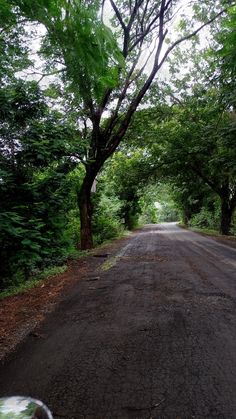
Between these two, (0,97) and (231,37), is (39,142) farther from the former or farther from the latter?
(231,37)

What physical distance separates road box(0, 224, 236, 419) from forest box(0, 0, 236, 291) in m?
2.12

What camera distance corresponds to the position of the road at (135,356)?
8.60ft

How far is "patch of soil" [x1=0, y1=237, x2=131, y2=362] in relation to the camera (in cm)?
439

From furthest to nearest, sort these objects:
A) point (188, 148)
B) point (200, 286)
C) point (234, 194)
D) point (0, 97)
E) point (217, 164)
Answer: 1. point (234, 194)
2. point (188, 148)
3. point (217, 164)
4. point (0, 97)
5. point (200, 286)

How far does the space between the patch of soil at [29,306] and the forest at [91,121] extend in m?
0.72

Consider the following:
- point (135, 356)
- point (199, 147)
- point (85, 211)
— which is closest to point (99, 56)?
point (135, 356)

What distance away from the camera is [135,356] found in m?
3.41

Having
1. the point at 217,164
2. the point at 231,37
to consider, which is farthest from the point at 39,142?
the point at 217,164

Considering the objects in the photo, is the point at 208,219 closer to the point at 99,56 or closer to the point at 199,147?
the point at 199,147

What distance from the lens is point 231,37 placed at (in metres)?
3.60

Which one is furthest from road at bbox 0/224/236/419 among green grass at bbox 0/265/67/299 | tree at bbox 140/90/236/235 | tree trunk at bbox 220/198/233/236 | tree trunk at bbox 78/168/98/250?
tree trunk at bbox 220/198/233/236

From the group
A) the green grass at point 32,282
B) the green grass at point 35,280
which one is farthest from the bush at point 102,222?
the green grass at point 32,282

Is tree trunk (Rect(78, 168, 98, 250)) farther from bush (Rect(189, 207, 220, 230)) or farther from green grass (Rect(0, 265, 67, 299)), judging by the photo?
bush (Rect(189, 207, 220, 230))

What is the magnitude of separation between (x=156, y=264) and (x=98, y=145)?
631 centimetres
